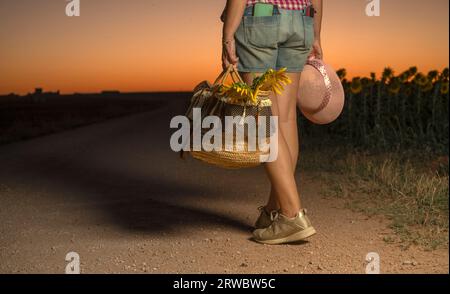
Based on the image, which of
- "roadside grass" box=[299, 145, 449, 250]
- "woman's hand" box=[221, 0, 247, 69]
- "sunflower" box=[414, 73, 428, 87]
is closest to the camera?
"woman's hand" box=[221, 0, 247, 69]

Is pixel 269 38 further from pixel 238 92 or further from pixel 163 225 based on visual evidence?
pixel 163 225

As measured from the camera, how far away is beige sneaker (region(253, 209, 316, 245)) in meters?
4.09

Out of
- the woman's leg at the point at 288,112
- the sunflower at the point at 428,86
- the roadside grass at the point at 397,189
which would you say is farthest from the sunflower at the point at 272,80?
the sunflower at the point at 428,86

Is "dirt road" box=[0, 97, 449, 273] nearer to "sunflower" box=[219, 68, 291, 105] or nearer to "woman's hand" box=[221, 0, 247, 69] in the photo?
"sunflower" box=[219, 68, 291, 105]

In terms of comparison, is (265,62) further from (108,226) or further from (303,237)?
(108,226)

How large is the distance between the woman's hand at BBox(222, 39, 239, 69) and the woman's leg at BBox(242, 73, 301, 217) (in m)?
0.11

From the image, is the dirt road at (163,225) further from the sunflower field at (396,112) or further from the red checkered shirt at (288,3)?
the sunflower field at (396,112)

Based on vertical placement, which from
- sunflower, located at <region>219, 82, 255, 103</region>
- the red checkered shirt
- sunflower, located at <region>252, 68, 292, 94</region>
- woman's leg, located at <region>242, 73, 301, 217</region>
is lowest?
woman's leg, located at <region>242, 73, 301, 217</region>

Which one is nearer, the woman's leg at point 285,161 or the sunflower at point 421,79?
the woman's leg at point 285,161

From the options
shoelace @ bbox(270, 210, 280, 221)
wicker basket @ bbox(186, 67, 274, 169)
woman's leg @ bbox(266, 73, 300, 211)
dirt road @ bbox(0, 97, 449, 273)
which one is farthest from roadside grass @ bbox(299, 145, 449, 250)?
wicker basket @ bbox(186, 67, 274, 169)

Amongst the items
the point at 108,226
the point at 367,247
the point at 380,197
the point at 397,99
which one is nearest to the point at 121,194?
the point at 108,226

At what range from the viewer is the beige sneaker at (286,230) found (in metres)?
4.09

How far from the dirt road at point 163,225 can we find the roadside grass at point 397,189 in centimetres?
16

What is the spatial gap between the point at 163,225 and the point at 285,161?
123 centimetres
